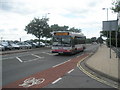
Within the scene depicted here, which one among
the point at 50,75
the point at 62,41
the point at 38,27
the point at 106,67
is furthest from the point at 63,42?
the point at 38,27

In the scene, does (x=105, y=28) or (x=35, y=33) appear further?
(x=35, y=33)

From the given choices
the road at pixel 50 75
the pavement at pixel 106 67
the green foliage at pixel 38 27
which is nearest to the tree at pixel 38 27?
the green foliage at pixel 38 27

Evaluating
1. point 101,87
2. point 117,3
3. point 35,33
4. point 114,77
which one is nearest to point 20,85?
point 101,87

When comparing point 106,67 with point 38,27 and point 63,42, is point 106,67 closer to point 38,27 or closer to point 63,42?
point 63,42

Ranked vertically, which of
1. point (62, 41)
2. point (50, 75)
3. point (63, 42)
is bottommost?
point (50, 75)

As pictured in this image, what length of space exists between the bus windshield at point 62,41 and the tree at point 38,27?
34.1 meters

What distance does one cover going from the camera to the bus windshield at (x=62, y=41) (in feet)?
92.1

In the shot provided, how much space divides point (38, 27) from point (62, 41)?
3461 centimetres

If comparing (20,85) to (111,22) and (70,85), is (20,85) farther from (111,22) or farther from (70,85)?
(111,22)

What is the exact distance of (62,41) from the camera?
92.9ft

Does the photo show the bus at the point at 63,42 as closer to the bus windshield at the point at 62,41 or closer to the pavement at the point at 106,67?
the bus windshield at the point at 62,41

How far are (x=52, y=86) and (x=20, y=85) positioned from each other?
4.26ft

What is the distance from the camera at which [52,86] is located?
9094 mm

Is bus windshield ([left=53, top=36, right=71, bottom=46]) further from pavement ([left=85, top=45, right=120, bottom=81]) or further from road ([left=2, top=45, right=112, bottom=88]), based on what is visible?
road ([left=2, top=45, right=112, bottom=88])
